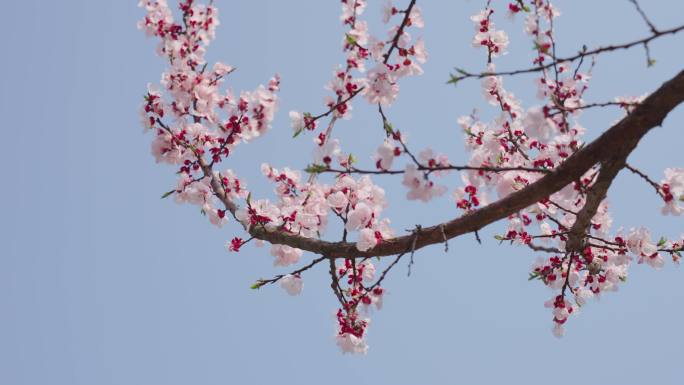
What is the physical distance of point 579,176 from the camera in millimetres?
3279

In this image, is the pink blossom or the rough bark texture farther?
the pink blossom

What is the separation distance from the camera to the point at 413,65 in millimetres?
4430

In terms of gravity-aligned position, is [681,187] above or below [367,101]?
below

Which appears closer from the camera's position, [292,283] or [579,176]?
[579,176]

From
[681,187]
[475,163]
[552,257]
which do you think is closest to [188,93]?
[475,163]

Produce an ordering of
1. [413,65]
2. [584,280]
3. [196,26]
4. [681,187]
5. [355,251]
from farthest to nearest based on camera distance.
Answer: [196,26] < [584,280] < [413,65] < [355,251] < [681,187]

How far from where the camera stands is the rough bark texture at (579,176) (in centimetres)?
306

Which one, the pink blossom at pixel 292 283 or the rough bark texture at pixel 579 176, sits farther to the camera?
the pink blossom at pixel 292 283

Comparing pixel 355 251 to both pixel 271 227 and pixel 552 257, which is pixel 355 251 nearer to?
pixel 271 227

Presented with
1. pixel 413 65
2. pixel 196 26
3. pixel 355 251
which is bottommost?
pixel 355 251

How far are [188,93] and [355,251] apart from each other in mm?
2885

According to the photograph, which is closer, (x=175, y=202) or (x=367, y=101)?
(x=367, y=101)

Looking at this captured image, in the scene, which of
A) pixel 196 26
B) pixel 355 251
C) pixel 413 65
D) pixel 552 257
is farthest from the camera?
pixel 196 26

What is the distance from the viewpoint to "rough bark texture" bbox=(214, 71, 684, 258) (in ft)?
10.0
